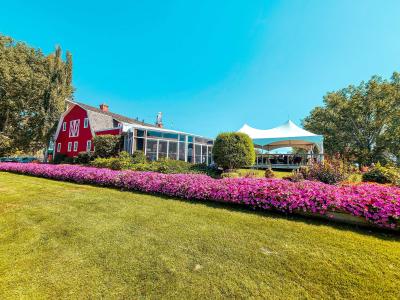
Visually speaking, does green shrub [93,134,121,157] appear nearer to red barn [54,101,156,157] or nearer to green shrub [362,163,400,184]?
red barn [54,101,156,157]

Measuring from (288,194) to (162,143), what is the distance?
492 inches

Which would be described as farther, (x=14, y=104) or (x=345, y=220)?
(x=14, y=104)

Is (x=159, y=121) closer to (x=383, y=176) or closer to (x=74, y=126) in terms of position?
(x=74, y=126)

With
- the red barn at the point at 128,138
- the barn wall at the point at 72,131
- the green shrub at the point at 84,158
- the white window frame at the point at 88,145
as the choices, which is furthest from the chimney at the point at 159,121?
the green shrub at the point at 84,158

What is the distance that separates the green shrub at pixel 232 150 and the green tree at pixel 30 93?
23.4 meters

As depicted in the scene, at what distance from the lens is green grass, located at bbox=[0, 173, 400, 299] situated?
2260 mm

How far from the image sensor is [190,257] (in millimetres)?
2848

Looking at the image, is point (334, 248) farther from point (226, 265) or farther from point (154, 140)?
point (154, 140)

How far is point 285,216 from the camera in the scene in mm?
4281

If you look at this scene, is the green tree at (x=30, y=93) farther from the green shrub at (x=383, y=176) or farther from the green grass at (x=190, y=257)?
the green shrub at (x=383, y=176)

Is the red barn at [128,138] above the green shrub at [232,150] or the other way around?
above

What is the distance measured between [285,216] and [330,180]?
324cm

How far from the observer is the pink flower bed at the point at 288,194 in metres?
3.57

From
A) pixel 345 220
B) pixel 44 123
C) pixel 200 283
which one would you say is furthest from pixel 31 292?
pixel 44 123
